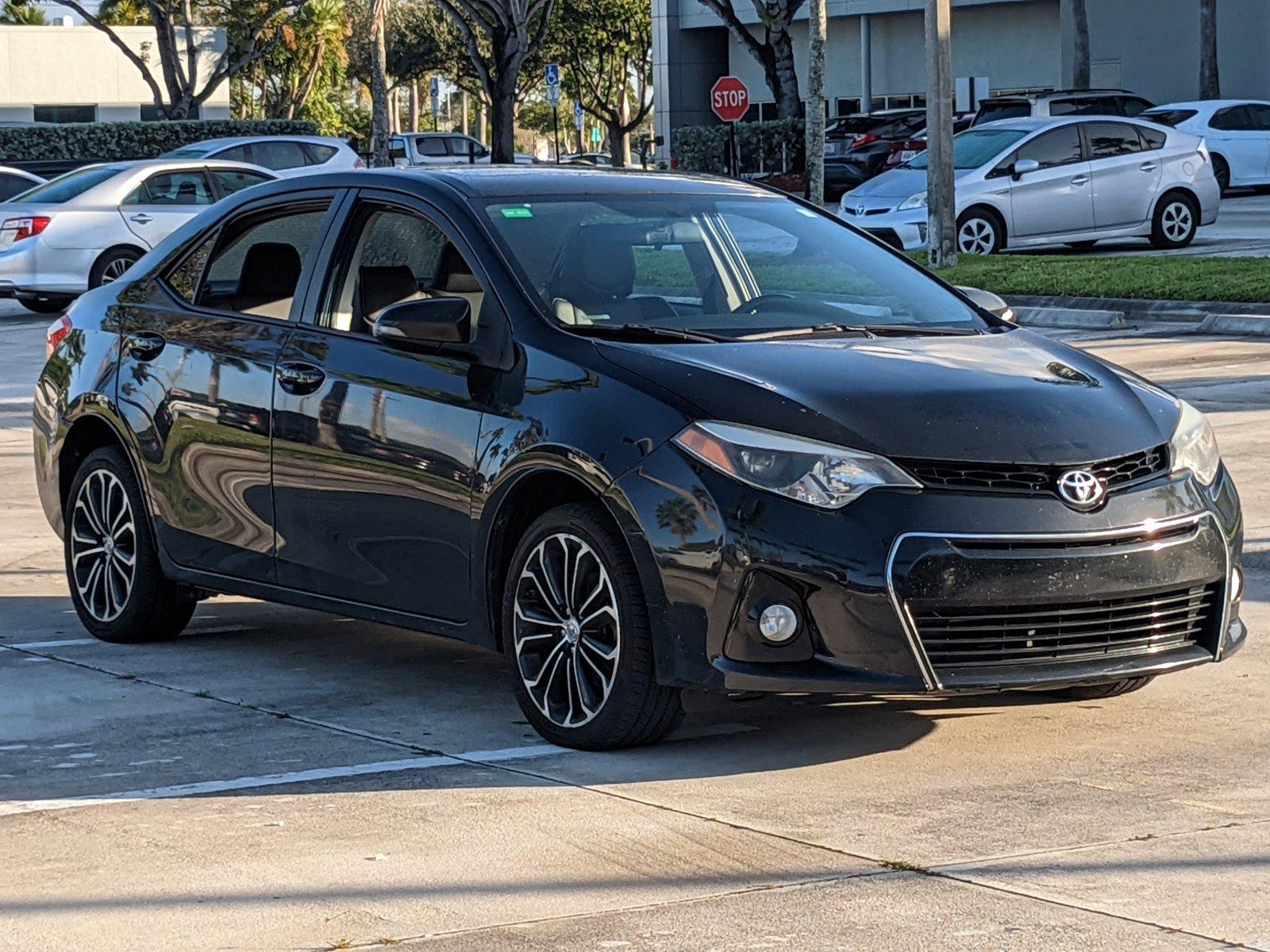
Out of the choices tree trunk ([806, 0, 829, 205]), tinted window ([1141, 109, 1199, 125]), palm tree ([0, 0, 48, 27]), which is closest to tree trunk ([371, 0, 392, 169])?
tinted window ([1141, 109, 1199, 125])

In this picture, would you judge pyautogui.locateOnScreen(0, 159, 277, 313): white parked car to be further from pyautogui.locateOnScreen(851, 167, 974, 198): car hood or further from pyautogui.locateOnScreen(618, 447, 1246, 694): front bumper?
pyautogui.locateOnScreen(618, 447, 1246, 694): front bumper

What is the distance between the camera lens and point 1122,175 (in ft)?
84.0

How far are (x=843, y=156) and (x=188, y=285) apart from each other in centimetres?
3326

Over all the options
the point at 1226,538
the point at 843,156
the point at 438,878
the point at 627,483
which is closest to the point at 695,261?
the point at 627,483

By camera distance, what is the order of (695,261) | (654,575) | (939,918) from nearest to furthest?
(939,918)
(654,575)
(695,261)

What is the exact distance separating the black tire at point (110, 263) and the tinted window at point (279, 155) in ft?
19.5

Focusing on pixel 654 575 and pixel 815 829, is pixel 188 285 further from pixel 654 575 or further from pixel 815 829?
pixel 815 829

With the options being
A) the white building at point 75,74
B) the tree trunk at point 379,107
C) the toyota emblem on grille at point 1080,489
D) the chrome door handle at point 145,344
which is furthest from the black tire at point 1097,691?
the white building at point 75,74

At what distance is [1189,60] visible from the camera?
171 ft

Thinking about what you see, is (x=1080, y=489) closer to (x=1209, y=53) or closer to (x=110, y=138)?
(x=110, y=138)

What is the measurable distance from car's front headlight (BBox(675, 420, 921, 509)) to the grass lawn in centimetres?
1366

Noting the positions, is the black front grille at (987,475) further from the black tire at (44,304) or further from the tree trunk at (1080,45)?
the tree trunk at (1080,45)

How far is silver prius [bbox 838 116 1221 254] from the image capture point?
25.3 m

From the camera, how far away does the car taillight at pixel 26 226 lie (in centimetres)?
2314
